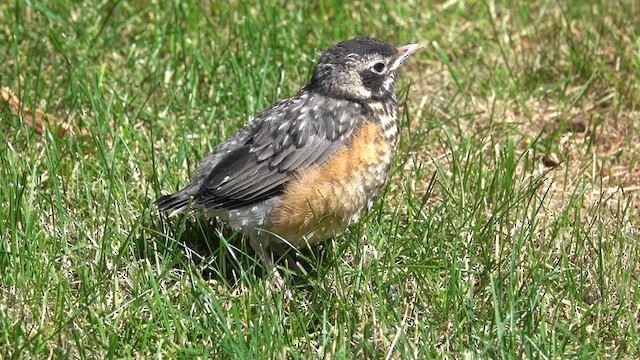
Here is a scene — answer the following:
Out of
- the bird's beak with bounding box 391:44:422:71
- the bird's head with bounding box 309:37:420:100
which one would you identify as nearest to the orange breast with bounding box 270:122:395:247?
the bird's head with bounding box 309:37:420:100

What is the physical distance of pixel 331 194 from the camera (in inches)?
207

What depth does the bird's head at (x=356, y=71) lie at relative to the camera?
18.5 feet

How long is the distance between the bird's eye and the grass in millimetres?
646

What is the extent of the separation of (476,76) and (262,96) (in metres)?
1.57

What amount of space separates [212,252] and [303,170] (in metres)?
0.64

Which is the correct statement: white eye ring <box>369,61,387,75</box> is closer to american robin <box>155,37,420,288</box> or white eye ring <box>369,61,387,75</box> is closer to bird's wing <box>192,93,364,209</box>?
american robin <box>155,37,420,288</box>

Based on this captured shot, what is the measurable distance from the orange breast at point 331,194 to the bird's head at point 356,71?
0.33 m

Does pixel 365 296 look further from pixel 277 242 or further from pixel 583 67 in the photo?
pixel 583 67

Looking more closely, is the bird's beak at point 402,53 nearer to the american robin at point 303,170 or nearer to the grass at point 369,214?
the american robin at point 303,170

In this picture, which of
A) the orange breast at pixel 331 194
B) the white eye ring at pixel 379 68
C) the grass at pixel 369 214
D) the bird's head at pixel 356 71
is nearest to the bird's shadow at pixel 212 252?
the grass at pixel 369 214

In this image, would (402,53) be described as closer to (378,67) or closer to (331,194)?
(378,67)

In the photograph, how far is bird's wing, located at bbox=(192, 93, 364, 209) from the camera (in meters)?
5.32

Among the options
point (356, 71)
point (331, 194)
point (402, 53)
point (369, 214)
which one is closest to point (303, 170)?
point (331, 194)

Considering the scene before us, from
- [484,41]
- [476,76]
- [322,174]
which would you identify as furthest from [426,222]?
[484,41]
